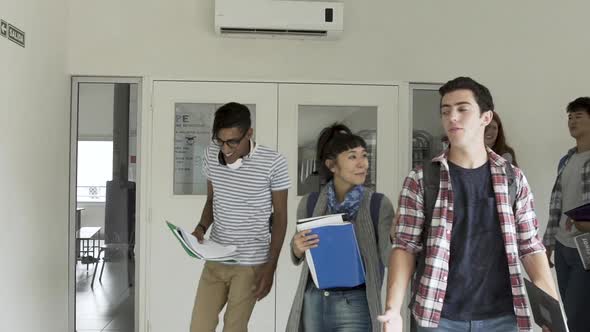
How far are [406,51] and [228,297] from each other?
2314mm

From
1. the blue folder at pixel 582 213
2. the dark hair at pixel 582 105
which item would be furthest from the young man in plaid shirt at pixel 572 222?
the blue folder at pixel 582 213

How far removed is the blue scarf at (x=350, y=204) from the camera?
6.93ft

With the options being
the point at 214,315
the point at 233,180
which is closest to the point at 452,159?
the point at 233,180

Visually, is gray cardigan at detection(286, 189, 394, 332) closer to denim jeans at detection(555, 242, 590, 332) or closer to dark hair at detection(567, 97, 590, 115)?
denim jeans at detection(555, 242, 590, 332)

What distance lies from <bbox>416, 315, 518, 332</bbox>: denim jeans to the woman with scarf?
32 centimetres

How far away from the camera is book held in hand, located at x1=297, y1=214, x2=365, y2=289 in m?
1.99

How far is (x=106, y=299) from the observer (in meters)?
3.82

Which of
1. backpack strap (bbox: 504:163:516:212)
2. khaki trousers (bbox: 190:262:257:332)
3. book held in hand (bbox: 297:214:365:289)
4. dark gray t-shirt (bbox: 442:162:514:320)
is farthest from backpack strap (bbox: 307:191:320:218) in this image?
backpack strap (bbox: 504:163:516:212)

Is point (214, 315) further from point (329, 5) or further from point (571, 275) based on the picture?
point (329, 5)

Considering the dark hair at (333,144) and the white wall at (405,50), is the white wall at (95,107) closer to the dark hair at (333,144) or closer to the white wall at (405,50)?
the white wall at (405,50)

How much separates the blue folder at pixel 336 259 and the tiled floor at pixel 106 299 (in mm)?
2223

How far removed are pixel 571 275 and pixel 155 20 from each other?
3.16 meters

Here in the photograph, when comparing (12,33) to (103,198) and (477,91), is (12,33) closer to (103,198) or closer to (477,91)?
(103,198)

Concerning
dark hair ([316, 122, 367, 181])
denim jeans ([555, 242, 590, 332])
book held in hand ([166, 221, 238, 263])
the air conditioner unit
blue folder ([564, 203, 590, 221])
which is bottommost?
denim jeans ([555, 242, 590, 332])
